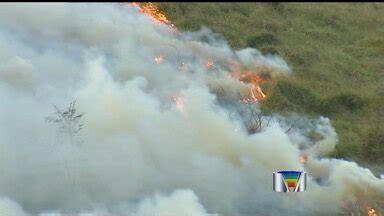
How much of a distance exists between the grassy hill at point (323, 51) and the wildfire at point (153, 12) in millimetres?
827

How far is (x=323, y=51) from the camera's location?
197 ft

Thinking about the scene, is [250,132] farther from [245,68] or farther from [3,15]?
[3,15]

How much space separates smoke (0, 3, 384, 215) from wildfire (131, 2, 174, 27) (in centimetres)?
338

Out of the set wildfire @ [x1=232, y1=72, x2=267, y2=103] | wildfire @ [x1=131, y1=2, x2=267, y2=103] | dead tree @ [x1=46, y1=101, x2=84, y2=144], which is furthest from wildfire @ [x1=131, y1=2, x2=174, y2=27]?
dead tree @ [x1=46, y1=101, x2=84, y2=144]

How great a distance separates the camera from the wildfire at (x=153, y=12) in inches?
2277

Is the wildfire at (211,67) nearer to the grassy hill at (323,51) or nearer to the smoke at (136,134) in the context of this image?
the smoke at (136,134)

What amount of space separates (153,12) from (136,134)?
20154 mm

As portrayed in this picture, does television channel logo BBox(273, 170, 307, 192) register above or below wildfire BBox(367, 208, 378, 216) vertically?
above

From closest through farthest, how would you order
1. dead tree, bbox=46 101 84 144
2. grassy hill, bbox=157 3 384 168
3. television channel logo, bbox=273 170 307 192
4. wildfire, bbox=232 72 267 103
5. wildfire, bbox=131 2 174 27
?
television channel logo, bbox=273 170 307 192 → dead tree, bbox=46 101 84 144 → grassy hill, bbox=157 3 384 168 → wildfire, bbox=232 72 267 103 → wildfire, bbox=131 2 174 27

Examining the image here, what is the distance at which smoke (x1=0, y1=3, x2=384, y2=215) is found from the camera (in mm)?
36062

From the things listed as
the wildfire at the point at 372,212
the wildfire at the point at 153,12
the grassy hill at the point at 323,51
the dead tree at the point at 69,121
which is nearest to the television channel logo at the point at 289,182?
the wildfire at the point at 372,212

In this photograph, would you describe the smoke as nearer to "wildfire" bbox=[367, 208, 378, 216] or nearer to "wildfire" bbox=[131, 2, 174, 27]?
"wildfire" bbox=[367, 208, 378, 216]

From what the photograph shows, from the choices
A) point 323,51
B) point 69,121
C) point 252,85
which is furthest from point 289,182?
point 323,51

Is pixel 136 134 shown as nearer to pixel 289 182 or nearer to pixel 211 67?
pixel 289 182
